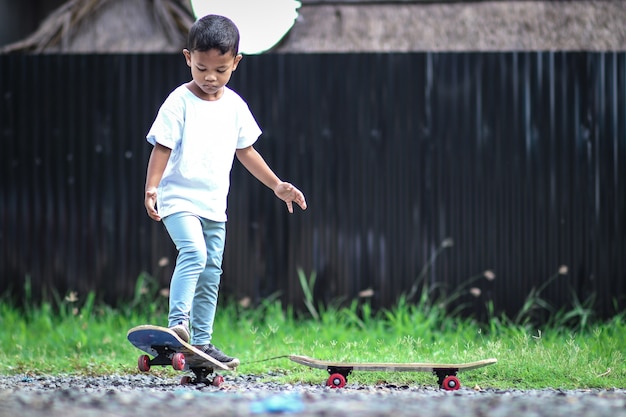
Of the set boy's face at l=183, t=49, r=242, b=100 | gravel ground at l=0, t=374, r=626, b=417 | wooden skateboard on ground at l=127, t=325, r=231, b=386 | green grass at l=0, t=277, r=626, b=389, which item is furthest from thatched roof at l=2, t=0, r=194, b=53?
gravel ground at l=0, t=374, r=626, b=417

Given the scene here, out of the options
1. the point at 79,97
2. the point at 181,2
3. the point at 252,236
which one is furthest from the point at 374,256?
the point at 181,2

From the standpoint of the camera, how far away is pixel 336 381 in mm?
3705

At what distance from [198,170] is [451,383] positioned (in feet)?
4.81

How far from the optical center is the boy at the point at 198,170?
3684 mm

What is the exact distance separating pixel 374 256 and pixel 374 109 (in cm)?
104

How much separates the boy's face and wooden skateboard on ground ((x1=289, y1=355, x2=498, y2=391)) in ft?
4.19

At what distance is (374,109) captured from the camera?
5.95 m

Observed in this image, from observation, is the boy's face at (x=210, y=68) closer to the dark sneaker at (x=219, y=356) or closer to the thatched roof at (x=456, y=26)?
the dark sneaker at (x=219, y=356)

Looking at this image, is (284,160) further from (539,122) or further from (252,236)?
(539,122)

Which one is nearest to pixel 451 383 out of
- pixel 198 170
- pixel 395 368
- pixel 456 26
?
pixel 395 368

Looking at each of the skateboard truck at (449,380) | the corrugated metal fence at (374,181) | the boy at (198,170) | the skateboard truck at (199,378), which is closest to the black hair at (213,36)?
the boy at (198,170)

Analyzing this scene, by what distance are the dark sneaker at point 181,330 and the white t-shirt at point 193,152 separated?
516 millimetres

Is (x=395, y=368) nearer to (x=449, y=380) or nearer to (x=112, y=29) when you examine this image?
(x=449, y=380)

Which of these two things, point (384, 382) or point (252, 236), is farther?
point (252, 236)
